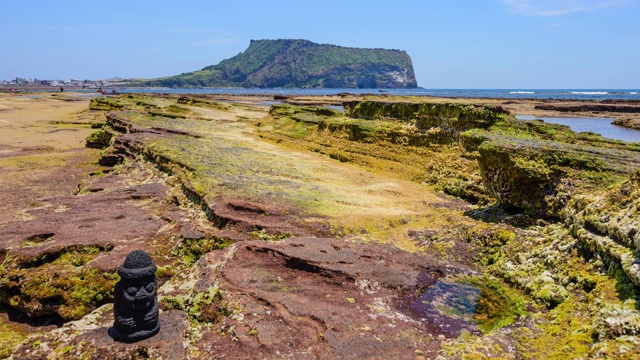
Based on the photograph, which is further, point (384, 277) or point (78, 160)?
point (78, 160)

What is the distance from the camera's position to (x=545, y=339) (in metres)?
6.55

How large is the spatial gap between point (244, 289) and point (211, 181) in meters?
6.51

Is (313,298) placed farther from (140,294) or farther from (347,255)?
(140,294)

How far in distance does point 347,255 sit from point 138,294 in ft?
14.7

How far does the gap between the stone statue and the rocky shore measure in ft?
0.79

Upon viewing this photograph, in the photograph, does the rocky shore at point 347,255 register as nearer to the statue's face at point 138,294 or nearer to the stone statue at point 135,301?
the stone statue at point 135,301

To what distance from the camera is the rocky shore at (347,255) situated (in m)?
6.62

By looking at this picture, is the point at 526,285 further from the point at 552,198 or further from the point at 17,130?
the point at 17,130

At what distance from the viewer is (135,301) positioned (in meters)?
6.55


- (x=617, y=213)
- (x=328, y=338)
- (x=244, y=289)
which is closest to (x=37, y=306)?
(x=244, y=289)

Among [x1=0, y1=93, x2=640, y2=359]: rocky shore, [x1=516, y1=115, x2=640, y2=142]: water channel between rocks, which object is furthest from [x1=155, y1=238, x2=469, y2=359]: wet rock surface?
[x1=516, y1=115, x2=640, y2=142]: water channel between rocks

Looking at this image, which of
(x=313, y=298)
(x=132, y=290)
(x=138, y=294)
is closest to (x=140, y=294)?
(x=138, y=294)

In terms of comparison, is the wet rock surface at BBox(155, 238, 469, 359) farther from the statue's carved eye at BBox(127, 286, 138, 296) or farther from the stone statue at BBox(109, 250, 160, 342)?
the statue's carved eye at BBox(127, 286, 138, 296)

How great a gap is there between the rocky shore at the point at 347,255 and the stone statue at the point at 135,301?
0.24m
